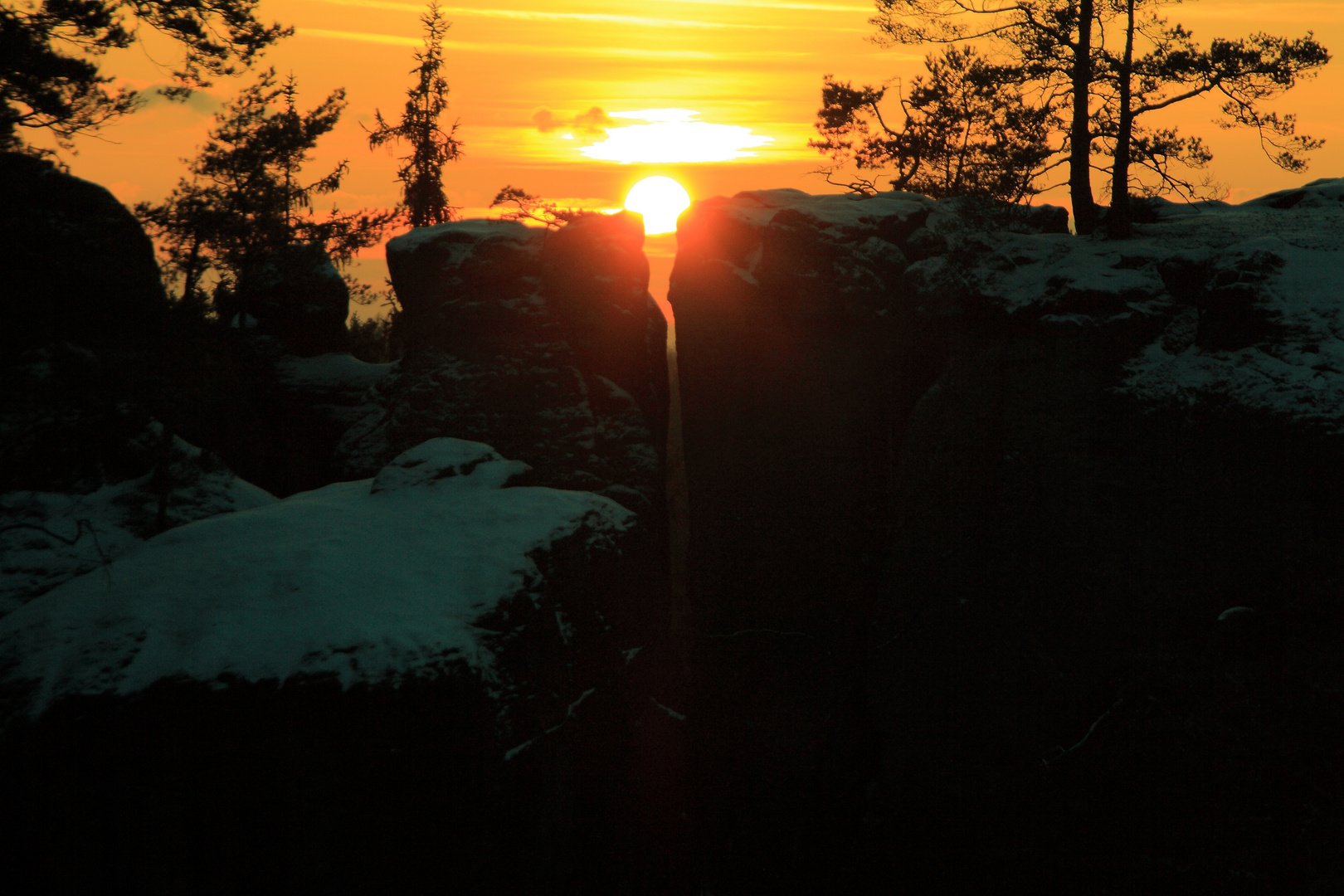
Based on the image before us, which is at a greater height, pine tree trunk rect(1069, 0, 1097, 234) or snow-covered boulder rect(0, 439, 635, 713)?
pine tree trunk rect(1069, 0, 1097, 234)

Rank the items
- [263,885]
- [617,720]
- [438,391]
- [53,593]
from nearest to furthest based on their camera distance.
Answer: [263,885] < [53,593] < [617,720] < [438,391]

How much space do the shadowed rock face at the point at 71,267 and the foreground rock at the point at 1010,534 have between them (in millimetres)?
11196

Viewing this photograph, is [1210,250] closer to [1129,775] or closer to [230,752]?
[1129,775]

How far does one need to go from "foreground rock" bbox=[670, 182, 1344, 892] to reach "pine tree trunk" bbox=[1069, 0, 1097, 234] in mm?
1040

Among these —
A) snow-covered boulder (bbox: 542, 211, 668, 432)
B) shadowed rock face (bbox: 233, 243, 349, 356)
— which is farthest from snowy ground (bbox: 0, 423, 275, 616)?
snow-covered boulder (bbox: 542, 211, 668, 432)

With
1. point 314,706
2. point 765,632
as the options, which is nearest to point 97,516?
point 314,706

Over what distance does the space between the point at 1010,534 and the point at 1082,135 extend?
8236 mm

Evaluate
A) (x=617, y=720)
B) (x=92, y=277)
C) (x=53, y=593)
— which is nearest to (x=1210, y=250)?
(x=617, y=720)

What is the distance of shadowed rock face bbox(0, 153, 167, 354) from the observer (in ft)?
44.5

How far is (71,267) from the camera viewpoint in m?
15.0

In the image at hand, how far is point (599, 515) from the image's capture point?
11.9m

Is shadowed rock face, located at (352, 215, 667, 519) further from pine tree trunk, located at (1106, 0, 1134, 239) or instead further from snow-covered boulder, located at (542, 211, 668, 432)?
pine tree trunk, located at (1106, 0, 1134, 239)

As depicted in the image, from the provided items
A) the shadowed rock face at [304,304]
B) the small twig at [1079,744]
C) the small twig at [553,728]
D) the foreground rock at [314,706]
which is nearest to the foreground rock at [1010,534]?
the small twig at [1079,744]

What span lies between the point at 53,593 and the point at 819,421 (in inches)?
558
